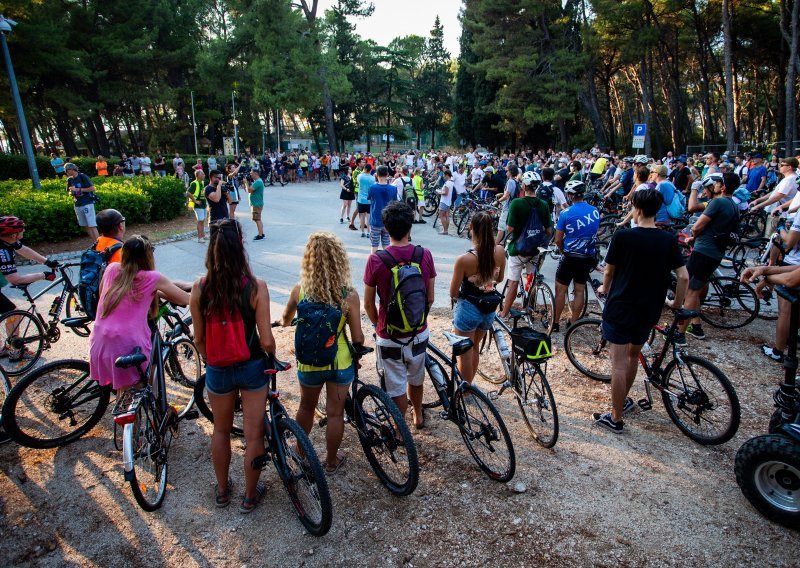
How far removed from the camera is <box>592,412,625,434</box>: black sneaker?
414 centimetres

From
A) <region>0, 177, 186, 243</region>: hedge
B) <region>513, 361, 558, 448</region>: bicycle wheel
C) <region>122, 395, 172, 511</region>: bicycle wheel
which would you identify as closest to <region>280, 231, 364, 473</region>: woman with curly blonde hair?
<region>122, 395, 172, 511</region>: bicycle wheel

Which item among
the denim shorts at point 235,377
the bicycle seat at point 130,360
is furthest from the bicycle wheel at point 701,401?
the bicycle seat at point 130,360

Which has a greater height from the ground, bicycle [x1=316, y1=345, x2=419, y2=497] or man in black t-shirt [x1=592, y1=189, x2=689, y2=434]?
man in black t-shirt [x1=592, y1=189, x2=689, y2=434]

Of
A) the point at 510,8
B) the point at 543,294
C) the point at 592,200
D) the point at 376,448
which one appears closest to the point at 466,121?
the point at 510,8

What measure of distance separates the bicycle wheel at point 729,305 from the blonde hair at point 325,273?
5.26m

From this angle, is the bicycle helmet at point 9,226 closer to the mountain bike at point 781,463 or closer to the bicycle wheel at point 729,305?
the mountain bike at point 781,463

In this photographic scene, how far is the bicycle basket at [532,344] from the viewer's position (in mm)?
3764

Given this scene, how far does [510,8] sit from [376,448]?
3227cm

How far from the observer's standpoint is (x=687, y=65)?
3891cm

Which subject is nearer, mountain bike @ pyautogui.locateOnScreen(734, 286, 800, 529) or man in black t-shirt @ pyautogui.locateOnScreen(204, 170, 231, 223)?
mountain bike @ pyautogui.locateOnScreen(734, 286, 800, 529)

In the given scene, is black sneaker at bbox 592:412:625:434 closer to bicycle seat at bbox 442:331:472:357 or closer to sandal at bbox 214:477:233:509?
bicycle seat at bbox 442:331:472:357

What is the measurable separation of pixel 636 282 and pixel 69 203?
1112cm

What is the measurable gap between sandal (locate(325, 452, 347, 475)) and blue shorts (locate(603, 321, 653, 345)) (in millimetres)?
2298

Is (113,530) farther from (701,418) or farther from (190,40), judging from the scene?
(190,40)
